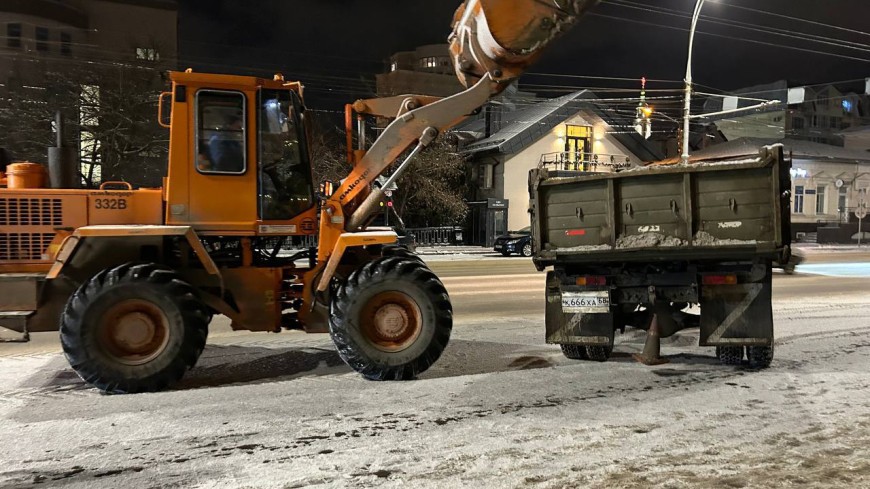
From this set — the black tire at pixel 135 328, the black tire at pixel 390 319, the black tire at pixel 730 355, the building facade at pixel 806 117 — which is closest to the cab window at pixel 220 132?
the black tire at pixel 135 328

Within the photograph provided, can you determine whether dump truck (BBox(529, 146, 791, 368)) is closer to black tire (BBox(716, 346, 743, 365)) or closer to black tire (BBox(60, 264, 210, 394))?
black tire (BBox(716, 346, 743, 365))

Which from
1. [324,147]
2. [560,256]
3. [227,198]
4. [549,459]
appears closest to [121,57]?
[324,147]

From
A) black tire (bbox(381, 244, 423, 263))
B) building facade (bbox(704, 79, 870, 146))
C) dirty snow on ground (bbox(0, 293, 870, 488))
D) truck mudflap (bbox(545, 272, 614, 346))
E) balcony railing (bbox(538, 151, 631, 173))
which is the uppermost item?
building facade (bbox(704, 79, 870, 146))

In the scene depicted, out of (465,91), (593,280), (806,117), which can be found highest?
(806,117)

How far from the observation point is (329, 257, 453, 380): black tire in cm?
612

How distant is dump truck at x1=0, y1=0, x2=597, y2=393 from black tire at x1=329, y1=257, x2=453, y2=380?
0.01m

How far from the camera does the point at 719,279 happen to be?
6297mm

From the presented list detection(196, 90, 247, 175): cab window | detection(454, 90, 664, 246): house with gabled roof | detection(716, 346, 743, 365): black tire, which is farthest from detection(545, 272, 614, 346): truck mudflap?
detection(454, 90, 664, 246): house with gabled roof

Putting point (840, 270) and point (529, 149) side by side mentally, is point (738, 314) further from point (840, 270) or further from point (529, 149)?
point (529, 149)

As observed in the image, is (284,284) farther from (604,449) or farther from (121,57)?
(121,57)

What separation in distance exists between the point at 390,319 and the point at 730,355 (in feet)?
12.8

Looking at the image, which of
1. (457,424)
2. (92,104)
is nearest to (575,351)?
(457,424)

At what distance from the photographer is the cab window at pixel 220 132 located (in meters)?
6.17

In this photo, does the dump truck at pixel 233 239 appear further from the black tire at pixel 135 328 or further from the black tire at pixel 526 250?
the black tire at pixel 526 250
